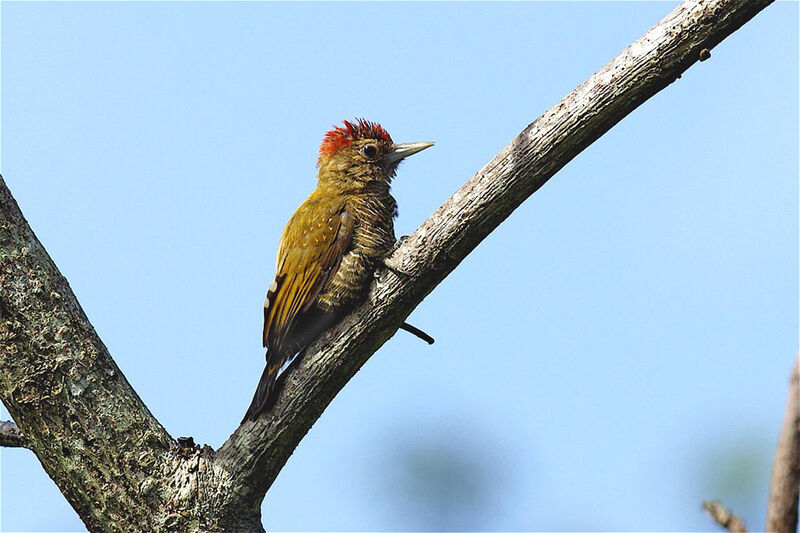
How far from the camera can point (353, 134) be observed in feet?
18.8

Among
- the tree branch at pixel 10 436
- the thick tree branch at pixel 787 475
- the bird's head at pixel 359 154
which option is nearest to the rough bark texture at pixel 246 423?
the tree branch at pixel 10 436

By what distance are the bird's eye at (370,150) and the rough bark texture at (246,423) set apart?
63.2 inches

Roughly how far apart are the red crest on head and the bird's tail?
6.13 feet

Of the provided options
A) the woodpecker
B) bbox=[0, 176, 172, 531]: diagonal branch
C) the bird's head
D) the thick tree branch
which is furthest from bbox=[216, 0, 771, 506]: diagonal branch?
the thick tree branch

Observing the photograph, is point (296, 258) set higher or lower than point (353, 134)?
lower

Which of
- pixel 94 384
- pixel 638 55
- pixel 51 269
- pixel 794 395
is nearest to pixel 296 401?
pixel 94 384

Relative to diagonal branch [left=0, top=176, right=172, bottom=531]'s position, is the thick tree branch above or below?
below

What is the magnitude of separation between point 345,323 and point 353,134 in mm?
1958

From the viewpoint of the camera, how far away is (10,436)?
4.05m

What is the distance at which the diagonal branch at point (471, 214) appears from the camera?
342cm

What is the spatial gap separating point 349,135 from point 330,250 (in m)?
1.25

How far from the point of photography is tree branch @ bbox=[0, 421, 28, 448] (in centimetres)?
401

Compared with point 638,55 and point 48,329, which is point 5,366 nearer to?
point 48,329

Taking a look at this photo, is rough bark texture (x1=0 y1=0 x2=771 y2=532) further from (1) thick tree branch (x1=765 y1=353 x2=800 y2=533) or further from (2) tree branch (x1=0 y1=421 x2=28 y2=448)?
(1) thick tree branch (x1=765 y1=353 x2=800 y2=533)
